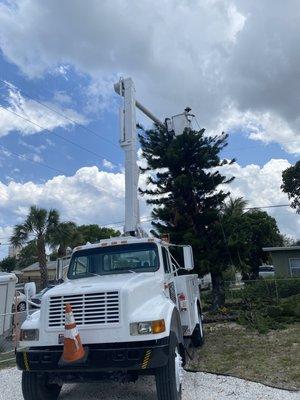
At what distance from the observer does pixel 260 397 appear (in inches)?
230

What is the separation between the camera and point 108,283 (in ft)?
19.1

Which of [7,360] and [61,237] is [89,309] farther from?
[61,237]

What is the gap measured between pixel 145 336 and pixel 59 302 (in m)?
1.27

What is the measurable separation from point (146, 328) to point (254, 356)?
4.20 m

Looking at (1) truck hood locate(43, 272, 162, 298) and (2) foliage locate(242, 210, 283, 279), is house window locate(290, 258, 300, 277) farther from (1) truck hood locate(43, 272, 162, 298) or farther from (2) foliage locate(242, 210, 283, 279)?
(1) truck hood locate(43, 272, 162, 298)

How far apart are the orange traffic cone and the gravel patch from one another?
1.56 metres

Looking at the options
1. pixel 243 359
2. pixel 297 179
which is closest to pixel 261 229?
pixel 297 179

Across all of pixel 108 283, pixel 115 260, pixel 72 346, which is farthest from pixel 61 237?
pixel 72 346

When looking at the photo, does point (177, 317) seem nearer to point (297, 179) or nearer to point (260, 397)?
point (260, 397)

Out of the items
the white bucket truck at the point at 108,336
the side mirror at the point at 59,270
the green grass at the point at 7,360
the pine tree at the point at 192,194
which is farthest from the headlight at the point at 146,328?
the pine tree at the point at 192,194

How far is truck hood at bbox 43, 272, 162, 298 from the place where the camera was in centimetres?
554

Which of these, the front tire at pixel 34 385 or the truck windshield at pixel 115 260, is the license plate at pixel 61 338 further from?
the truck windshield at pixel 115 260

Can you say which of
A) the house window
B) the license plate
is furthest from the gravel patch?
the house window

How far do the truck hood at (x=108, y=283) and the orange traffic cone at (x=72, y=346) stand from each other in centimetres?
52
